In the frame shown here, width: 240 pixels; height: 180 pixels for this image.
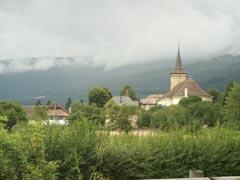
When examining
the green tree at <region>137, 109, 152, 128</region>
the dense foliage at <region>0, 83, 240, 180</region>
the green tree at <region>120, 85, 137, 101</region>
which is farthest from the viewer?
the green tree at <region>120, 85, 137, 101</region>

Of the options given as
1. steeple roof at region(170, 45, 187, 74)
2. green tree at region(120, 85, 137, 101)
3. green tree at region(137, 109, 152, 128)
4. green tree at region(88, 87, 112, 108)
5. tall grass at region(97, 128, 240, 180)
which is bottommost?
tall grass at region(97, 128, 240, 180)

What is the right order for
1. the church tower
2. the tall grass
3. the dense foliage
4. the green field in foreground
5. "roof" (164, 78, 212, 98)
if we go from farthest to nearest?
the church tower → "roof" (164, 78, 212, 98) → the tall grass → the dense foliage → the green field in foreground

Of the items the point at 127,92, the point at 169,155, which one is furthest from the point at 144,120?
the point at 127,92

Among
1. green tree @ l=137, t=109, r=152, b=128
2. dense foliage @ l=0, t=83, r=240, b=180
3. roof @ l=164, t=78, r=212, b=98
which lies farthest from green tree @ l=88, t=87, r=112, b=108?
dense foliage @ l=0, t=83, r=240, b=180

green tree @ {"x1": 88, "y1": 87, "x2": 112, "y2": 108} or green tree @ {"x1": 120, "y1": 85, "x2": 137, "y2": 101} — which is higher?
green tree @ {"x1": 120, "y1": 85, "x2": 137, "y2": 101}

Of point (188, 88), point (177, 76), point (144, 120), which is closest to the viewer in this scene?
point (144, 120)

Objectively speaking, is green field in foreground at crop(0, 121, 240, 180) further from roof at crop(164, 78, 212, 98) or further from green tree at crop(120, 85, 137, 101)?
roof at crop(164, 78, 212, 98)

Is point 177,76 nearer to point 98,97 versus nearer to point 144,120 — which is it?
point 98,97

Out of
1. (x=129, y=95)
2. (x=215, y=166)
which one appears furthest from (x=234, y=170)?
(x=129, y=95)

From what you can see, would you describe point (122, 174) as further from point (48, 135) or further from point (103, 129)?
point (48, 135)

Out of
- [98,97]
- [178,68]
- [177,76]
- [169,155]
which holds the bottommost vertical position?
[169,155]

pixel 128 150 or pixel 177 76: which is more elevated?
pixel 177 76

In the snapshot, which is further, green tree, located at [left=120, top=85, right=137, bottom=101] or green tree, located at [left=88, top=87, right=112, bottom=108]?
green tree, located at [left=120, top=85, right=137, bottom=101]

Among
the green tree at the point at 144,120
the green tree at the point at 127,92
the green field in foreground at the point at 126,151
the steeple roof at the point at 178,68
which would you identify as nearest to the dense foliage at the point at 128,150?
the green field in foreground at the point at 126,151
